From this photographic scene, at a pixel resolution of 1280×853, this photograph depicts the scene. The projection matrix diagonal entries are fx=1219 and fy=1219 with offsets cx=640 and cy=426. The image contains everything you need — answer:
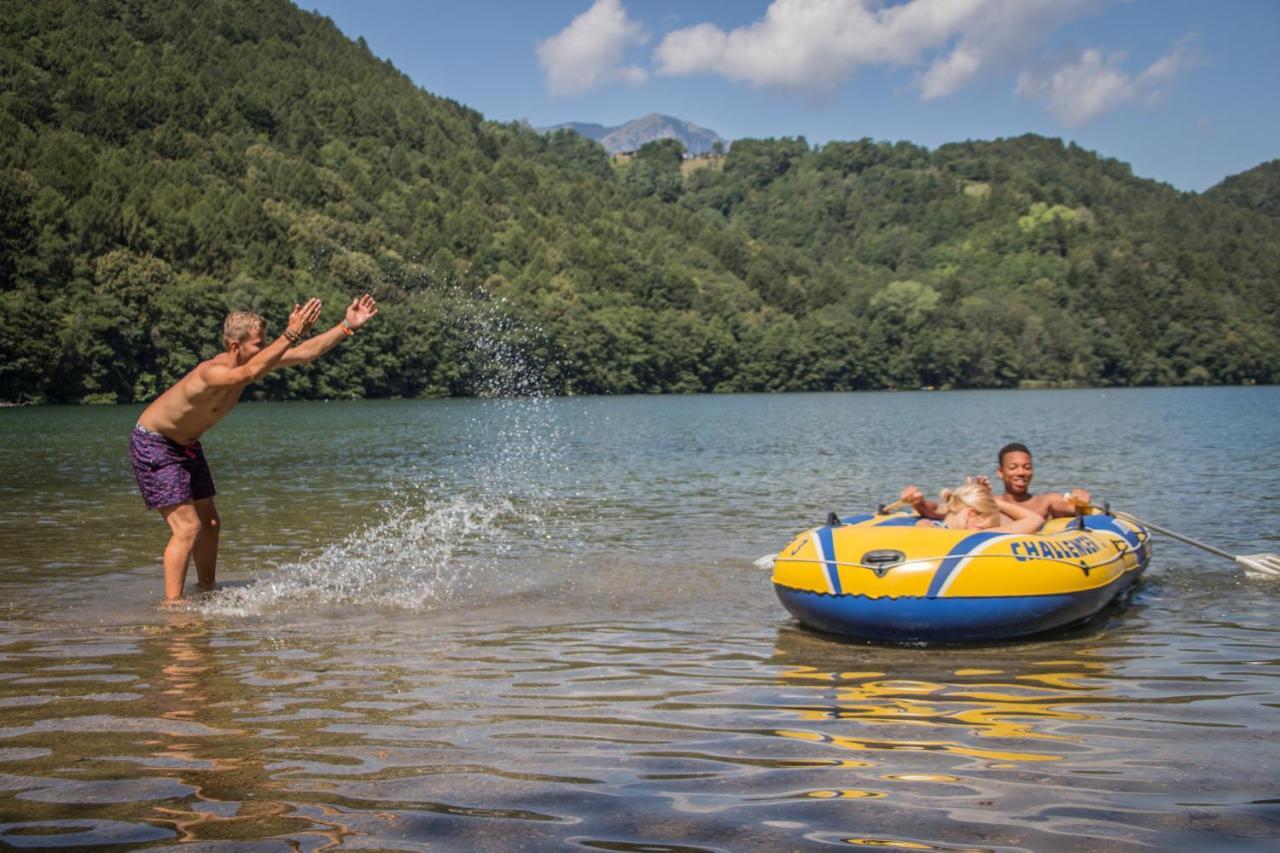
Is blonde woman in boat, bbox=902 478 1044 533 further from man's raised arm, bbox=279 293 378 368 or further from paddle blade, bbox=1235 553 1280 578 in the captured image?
man's raised arm, bbox=279 293 378 368

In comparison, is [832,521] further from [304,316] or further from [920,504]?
[304,316]

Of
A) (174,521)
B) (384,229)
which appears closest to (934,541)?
(174,521)

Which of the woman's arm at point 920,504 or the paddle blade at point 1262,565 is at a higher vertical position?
the woman's arm at point 920,504

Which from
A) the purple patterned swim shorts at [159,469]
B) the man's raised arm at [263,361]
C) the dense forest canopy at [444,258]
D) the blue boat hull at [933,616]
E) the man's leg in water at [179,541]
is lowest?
the blue boat hull at [933,616]

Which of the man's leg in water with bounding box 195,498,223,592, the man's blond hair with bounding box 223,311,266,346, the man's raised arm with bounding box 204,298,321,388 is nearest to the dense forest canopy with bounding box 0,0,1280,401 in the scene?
the man's leg in water with bounding box 195,498,223,592

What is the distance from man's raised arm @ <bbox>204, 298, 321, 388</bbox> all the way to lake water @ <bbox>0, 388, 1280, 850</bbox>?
6.13 feet

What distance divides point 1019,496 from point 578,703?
19.9ft

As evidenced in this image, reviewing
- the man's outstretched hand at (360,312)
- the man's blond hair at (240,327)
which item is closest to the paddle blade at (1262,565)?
the man's outstretched hand at (360,312)

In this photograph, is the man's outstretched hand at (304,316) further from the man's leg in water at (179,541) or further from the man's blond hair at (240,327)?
the man's leg in water at (179,541)

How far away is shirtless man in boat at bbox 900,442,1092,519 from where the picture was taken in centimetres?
1112

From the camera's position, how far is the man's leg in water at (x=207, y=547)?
1045 centimetres

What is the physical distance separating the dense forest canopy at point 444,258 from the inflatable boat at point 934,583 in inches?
2735

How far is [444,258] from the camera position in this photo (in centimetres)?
12200

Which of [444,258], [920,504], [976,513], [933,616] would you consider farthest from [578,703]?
[444,258]
